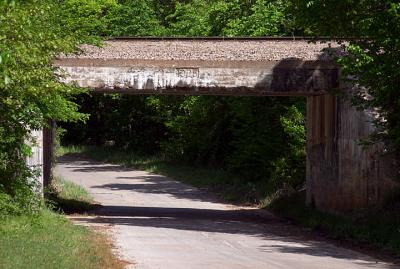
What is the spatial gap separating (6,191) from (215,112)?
72.6 feet

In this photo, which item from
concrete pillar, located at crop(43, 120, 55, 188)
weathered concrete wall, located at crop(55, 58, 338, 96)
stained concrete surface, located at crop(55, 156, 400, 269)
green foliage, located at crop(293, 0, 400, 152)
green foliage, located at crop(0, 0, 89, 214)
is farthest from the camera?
concrete pillar, located at crop(43, 120, 55, 188)

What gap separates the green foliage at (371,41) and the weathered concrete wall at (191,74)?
3450 mm

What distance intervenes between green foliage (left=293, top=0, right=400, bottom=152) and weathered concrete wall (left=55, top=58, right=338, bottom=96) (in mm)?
3450

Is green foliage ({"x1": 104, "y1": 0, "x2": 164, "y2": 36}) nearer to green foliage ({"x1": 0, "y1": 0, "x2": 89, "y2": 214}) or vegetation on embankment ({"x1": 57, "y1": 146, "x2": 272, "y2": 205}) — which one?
vegetation on embankment ({"x1": 57, "y1": 146, "x2": 272, "y2": 205})

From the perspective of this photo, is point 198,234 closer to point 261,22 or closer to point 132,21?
point 261,22

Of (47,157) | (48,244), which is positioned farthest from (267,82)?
(48,244)

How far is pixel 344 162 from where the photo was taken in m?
23.8

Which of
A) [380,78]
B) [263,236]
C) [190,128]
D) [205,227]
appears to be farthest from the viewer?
[190,128]

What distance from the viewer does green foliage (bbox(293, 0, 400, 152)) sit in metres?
18.0

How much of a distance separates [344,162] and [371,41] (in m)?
5.45

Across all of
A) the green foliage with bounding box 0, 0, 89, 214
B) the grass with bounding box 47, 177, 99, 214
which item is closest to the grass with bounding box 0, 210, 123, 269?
the green foliage with bounding box 0, 0, 89, 214

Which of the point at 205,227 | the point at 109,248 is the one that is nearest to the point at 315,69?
the point at 205,227

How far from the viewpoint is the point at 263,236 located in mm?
21172

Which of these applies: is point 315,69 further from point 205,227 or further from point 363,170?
point 205,227
